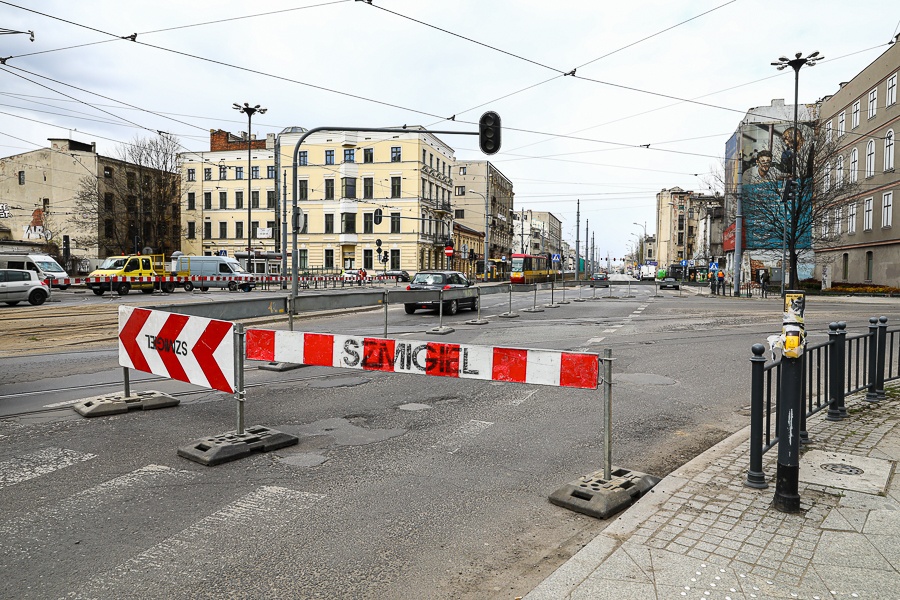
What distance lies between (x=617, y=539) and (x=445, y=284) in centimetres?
1835

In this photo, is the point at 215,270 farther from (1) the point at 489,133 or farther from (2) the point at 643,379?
(2) the point at 643,379

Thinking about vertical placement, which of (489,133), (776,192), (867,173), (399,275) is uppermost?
(867,173)

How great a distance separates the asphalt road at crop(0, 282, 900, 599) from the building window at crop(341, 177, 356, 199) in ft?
A: 188

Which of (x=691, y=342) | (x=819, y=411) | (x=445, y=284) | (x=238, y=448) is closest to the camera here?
(x=238, y=448)

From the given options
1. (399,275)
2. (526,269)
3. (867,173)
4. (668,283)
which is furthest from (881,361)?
(399,275)

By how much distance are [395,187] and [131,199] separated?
25198 millimetres

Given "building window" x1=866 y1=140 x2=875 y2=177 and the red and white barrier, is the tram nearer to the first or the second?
"building window" x1=866 y1=140 x2=875 y2=177

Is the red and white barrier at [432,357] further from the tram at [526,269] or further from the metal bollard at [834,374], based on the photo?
the tram at [526,269]

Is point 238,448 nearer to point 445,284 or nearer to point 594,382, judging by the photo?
point 594,382

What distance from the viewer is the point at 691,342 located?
1387 cm

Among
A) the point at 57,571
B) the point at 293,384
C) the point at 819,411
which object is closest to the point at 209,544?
the point at 57,571

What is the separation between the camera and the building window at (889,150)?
38.1 meters

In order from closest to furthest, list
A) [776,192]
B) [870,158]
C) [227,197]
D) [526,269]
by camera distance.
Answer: [776,192] < [870,158] < [526,269] < [227,197]

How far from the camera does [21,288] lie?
77.9 ft
